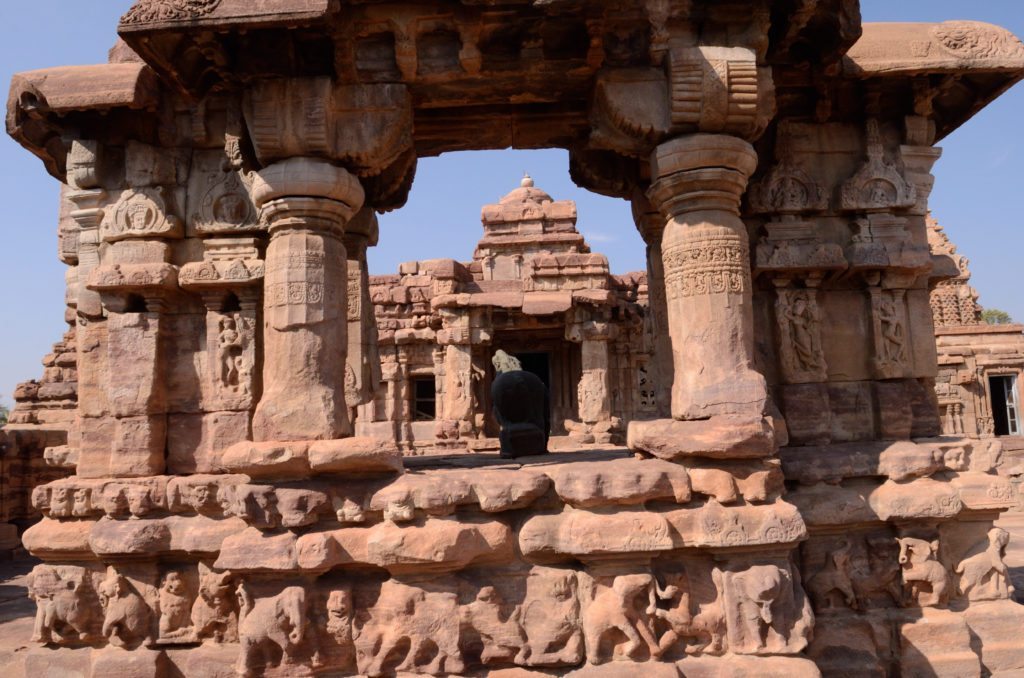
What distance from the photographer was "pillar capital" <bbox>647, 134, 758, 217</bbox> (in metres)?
3.92

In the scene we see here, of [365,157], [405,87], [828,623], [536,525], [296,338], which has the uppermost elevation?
[405,87]

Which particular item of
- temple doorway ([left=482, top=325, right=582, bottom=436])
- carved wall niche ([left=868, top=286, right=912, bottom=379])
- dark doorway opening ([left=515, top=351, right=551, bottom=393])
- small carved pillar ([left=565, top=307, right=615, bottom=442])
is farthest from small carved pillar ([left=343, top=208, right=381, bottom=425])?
dark doorway opening ([left=515, top=351, right=551, bottom=393])

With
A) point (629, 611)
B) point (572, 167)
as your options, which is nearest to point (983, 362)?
point (572, 167)

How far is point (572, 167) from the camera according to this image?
18.7 feet

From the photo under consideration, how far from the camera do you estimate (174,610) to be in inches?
165

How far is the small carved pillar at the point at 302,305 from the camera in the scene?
3875 mm

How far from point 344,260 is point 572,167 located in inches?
92.1

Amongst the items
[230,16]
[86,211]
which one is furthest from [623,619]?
[86,211]

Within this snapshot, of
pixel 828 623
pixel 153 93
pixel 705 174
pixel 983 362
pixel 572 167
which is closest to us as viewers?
pixel 705 174

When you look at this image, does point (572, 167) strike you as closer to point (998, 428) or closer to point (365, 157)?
point (365, 157)

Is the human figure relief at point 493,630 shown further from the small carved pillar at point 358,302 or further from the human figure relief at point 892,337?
the human figure relief at point 892,337

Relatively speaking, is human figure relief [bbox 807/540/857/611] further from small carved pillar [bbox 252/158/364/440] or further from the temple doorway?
the temple doorway

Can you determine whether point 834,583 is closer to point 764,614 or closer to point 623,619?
point 764,614

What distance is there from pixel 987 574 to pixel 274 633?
173 inches
